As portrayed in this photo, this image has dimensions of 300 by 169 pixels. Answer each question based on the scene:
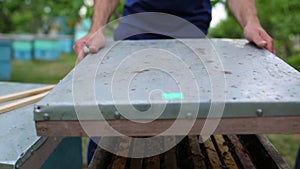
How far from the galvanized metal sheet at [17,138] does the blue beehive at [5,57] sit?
4.96 m

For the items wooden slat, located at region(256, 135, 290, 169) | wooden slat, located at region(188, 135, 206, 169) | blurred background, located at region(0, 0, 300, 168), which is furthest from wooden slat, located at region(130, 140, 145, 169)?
blurred background, located at region(0, 0, 300, 168)

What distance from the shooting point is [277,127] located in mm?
705

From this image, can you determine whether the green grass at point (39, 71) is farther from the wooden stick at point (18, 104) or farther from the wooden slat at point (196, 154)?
the wooden slat at point (196, 154)

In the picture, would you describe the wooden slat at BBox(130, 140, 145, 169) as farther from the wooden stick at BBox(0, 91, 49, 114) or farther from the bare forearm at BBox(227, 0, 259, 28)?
the bare forearm at BBox(227, 0, 259, 28)

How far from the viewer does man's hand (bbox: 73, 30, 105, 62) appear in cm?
114

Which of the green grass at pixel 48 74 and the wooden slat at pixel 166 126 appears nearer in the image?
the wooden slat at pixel 166 126

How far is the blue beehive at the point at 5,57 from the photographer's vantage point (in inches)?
225

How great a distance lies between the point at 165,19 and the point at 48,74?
6.19 m

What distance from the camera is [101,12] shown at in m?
1.42

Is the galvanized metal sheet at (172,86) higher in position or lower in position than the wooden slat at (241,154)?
higher

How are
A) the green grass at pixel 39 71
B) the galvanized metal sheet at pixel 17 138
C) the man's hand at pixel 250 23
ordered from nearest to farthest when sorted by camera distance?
the galvanized metal sheet at pixel 17 138
the man's hand at pixel 250 23
the green grass at pixel 39 71

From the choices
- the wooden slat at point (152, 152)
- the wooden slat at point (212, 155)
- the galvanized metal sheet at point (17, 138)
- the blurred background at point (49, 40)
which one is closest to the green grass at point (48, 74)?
the blurred background at point (49, 40)

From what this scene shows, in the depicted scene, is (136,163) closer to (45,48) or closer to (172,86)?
(172,86)

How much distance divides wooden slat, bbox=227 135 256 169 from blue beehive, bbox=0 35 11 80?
5165 millimetres
